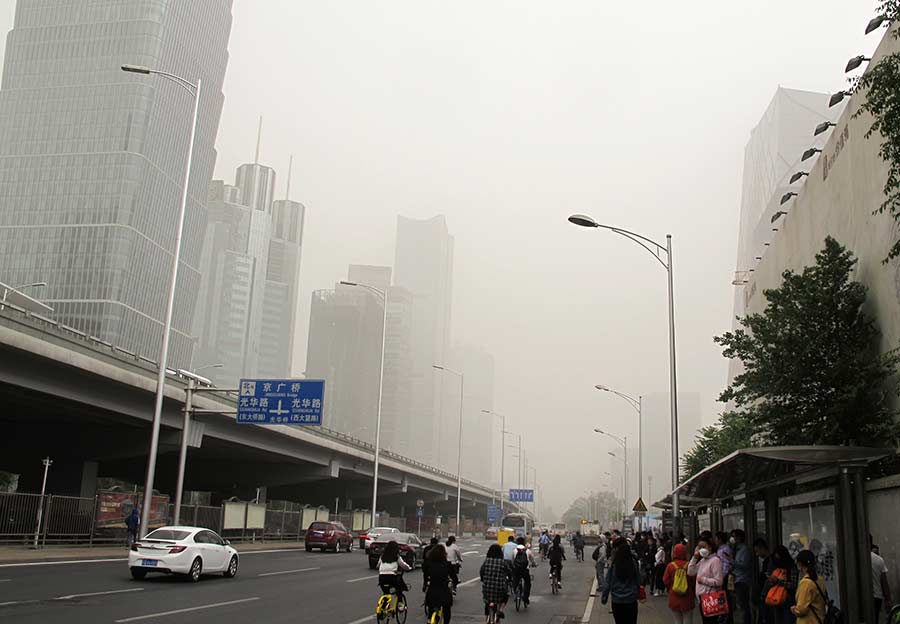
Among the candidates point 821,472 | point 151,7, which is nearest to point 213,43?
point 151,7

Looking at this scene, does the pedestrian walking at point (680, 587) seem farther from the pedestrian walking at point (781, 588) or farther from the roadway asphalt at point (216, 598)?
the roadway asphalt at point (216, 598)

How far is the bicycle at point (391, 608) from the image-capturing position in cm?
1383

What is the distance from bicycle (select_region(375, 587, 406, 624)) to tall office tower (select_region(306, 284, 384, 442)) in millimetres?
121695

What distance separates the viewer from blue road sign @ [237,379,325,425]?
127 ft

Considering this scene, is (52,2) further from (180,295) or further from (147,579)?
(147,579)

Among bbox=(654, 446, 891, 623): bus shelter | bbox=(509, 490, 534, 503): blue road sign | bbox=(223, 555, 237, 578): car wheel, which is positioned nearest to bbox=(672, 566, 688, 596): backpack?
bbox=(654, 446, 891, 623): bus shelter

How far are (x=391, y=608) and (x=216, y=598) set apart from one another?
231 inches

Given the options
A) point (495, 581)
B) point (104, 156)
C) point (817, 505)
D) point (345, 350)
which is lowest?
point (495, 581)

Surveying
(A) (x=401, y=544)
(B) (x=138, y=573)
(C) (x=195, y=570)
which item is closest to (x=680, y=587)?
(C) (x=195, y=570)

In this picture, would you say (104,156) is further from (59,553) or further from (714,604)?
(714,604)

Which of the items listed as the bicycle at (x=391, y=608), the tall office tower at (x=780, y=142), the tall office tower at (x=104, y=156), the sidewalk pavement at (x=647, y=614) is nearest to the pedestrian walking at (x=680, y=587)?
the sidewalk pavement at (x=647, y=614)

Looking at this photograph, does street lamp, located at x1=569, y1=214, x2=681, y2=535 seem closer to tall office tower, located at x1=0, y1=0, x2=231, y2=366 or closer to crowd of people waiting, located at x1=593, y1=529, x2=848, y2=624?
crowd of people waiting, located at x1=593, y1=529, x2=848, y2=624

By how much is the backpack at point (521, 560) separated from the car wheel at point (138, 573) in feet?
31.3

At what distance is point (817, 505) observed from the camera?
502 inches
